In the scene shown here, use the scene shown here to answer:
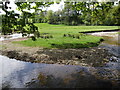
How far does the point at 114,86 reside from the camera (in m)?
9.34

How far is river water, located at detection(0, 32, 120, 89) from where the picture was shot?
384 inches

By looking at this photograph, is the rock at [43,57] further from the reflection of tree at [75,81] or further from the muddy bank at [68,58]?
the reflection of tree at [75,81]

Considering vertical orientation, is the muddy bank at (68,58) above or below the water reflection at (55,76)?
above

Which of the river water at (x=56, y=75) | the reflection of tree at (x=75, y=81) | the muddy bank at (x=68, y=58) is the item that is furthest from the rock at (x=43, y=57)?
the reflection of tree at (x=75, y=81)

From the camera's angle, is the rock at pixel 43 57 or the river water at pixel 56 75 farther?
the rock at pixel 43 57

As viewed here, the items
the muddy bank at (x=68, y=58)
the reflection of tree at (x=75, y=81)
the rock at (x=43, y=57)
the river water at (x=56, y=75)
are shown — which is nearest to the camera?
the reflection of tree at (x=75, y=81)

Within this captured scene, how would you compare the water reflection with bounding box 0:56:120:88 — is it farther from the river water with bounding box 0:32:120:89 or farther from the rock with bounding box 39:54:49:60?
the rock with bounding box 39:54:49:60

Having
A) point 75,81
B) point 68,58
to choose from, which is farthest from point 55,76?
point 68,58

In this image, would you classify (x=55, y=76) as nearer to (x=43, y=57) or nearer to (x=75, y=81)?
(x=75, y=81)

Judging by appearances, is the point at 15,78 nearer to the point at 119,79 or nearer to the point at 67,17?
the point at 119,79

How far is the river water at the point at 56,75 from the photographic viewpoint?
976 centimetres

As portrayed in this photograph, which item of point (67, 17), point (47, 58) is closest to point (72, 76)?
point (47, 58)

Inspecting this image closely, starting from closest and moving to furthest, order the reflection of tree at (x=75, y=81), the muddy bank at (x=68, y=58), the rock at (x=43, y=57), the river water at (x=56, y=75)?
the reflection of tree at (x=75, y=81) < the river water at (x=56, y=75) < the muddy bank at (x=68, y=58) < the rock at (x=43, y=57)

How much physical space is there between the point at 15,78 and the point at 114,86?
21.3 feet
